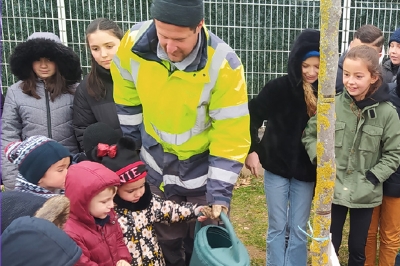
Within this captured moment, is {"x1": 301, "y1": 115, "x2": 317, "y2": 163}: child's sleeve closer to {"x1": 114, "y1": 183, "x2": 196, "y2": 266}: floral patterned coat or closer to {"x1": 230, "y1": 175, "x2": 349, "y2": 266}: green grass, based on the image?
{"x1": 114, "y1": 183, "x2": 196, "y2": 266}: floral patterned coat

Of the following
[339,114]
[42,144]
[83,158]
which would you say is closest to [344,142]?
[339,114]

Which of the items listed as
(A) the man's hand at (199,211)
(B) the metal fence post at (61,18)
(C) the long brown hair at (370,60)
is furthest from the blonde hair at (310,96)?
(B) the metal fence post at (61,18)

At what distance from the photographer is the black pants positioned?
3.01 metres

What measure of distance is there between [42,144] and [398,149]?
2.07m

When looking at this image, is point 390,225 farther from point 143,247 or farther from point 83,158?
point 83,158

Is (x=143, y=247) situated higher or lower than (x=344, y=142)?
lower

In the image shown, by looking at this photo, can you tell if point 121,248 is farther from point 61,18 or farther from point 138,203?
point 61,18

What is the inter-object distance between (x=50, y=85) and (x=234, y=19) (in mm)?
2701

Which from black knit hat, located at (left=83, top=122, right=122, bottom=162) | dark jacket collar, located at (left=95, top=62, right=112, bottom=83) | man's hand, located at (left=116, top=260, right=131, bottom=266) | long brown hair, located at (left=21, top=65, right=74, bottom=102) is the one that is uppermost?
dark jacket collar, located at (left=95, top=62, right=112, bottom=83)

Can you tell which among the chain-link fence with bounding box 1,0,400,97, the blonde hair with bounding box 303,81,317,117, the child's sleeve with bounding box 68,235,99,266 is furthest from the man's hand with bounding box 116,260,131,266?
the chain-link fence with bounding box 1,0,400,97

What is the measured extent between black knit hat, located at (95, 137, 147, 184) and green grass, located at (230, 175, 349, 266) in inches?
73.3

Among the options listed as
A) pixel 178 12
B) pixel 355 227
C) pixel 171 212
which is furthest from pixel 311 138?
pixel 178 12

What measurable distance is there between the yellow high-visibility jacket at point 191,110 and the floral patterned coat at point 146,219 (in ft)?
0.44

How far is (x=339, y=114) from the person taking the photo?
9.53ft
